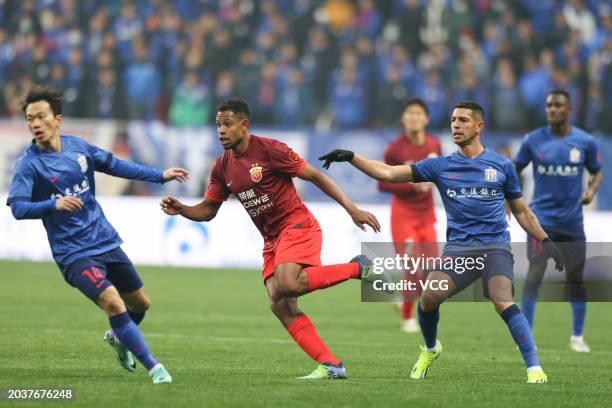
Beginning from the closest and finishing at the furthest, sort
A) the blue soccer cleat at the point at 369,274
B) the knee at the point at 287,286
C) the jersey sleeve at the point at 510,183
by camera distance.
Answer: the knee at the point at 287,286
the blue soccer cleat at the point at 369,274
the jersey sleeve at the point at 510,183

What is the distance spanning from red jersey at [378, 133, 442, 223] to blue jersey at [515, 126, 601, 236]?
7.23 ft

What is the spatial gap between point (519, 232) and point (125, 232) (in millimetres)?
8046

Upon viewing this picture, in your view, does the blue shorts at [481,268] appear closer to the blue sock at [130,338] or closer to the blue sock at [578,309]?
the blue sock at [130,338]

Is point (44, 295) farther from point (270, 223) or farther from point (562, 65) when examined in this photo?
point (562, 65)

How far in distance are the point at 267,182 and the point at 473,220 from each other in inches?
69.4

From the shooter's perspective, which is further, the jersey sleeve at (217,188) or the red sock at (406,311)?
the red sock at (406,311)

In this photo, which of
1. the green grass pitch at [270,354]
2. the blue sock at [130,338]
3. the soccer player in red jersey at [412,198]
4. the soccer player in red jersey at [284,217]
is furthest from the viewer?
the soccer player in red jersey at [412,198]

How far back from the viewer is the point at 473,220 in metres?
9.74

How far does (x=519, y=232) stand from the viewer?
2156 centimetres

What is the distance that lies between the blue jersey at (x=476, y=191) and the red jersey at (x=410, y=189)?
5.42 m

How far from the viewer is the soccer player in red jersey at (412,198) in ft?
49.9

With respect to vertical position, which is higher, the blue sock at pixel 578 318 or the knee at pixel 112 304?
the knee at pixel 112 304

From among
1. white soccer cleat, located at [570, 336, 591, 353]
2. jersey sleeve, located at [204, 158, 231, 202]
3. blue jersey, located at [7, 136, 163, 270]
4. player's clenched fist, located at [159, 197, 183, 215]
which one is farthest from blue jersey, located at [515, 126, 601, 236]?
blue jersey, located at [7, 136, 163, 270]

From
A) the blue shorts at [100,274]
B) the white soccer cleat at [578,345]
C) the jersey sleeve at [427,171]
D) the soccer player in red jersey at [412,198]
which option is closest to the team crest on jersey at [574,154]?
the white soccer cleat at [578,345]
